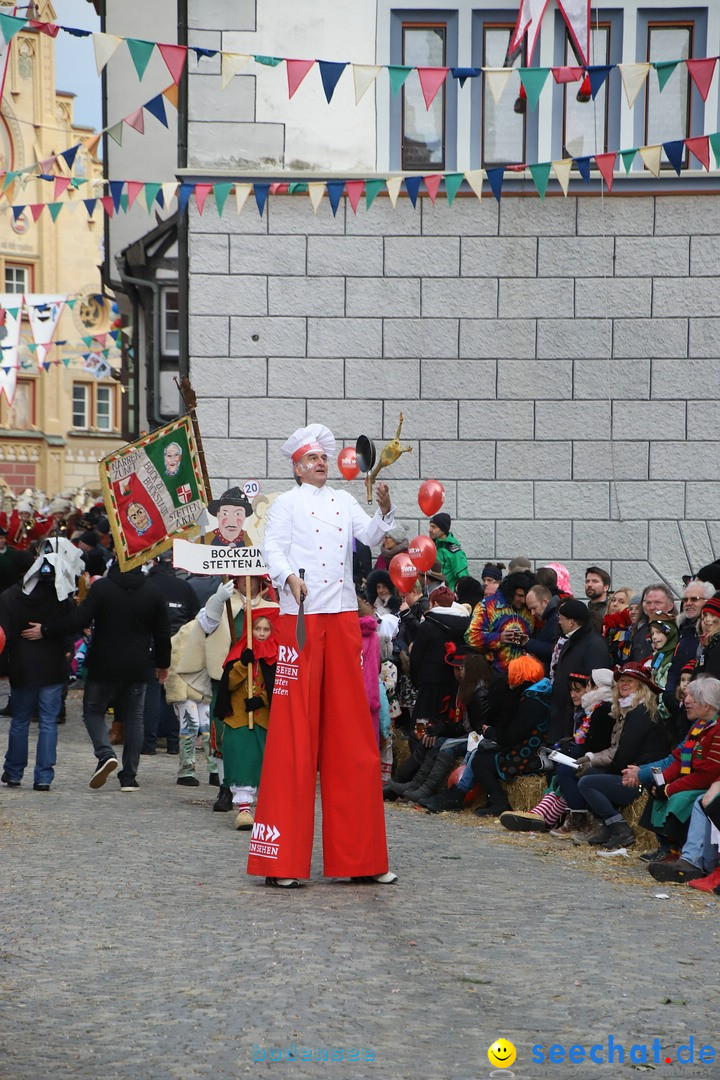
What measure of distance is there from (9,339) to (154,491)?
16.8 meters

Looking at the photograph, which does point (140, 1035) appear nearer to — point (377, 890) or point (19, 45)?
point (377, 890)

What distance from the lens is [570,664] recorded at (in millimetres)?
10148

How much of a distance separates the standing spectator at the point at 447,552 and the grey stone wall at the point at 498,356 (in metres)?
1.78

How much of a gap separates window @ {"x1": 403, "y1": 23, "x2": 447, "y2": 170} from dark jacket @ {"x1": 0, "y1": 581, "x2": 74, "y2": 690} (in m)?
7.11

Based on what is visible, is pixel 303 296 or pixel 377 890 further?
pixel 303 296

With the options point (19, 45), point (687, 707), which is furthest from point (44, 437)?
point (687, 707)

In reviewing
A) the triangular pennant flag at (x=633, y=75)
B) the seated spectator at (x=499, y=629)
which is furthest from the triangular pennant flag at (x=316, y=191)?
the seated spectator at (x=499, y=629)

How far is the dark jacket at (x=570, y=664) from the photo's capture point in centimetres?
1007

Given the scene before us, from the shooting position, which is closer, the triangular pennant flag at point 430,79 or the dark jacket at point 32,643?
the dark jacket at point 32,643

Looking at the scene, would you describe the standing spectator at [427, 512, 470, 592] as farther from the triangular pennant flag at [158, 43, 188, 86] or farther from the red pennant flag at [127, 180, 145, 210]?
the triangular pennant flag at [158, 43, 188, 86]

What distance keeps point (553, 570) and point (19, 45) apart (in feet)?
140

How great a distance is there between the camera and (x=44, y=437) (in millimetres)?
49375

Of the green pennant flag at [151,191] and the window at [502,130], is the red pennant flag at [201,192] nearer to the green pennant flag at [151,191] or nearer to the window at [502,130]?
the green pennant flag at [151,191]

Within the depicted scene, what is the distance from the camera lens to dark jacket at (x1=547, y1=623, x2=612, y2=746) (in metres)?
10.1
